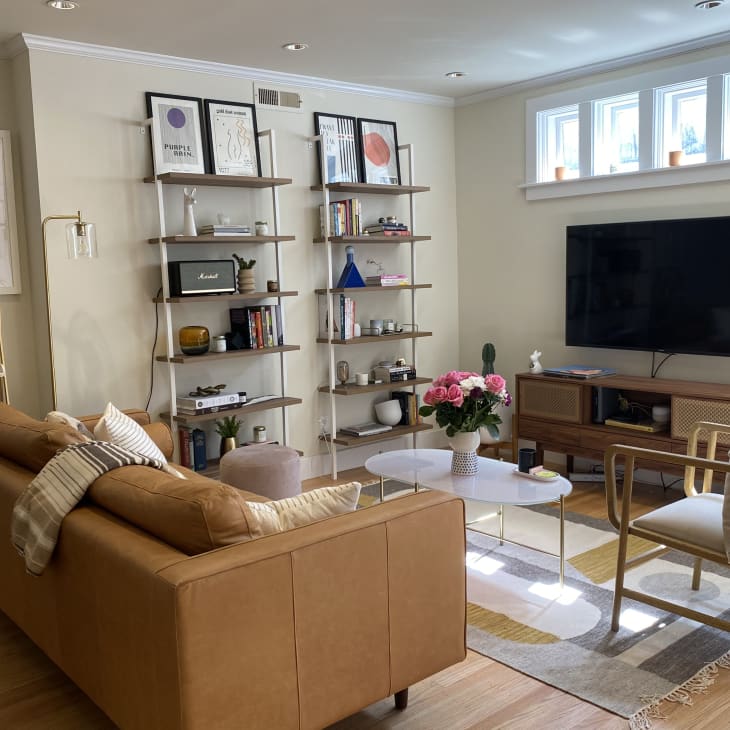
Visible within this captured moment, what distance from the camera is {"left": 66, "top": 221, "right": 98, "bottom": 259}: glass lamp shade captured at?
368cm

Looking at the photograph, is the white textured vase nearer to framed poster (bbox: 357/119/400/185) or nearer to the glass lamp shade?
the glass lamp shade

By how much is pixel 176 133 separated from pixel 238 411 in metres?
1.64

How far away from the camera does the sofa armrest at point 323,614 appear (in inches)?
71.8

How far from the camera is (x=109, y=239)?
4.33 meters

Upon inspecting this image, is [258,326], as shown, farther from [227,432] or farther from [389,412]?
[389,412]

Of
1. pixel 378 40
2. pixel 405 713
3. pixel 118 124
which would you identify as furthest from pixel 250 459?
pixel 378 40

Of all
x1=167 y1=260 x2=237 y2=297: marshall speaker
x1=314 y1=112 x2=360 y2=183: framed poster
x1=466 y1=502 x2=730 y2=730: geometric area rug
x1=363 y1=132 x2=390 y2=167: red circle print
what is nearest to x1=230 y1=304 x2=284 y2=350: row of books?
x1=167 y1=260 x2=237 y2=297: marshall speaker

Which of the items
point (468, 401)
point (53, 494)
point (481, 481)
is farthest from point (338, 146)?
point (53, 494)

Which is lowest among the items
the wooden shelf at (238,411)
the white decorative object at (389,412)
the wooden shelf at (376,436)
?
the wooden shelf at (376,436)

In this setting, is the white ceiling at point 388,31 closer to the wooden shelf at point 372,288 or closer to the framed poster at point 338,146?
the framed poster at point 338,146

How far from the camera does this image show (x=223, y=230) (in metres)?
4.48

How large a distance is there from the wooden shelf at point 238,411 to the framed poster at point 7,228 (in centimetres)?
110

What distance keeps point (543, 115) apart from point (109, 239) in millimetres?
2986

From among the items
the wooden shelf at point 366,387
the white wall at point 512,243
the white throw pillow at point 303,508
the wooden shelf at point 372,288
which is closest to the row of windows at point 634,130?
the white wall at point 512,243
